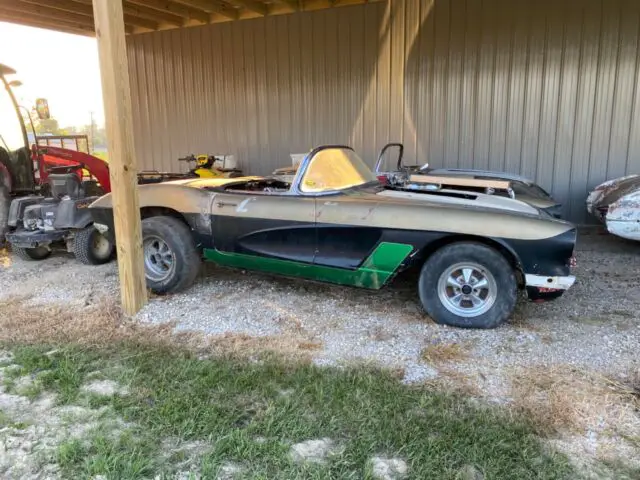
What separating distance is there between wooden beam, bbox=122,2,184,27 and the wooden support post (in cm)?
545

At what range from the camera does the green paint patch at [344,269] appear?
3.98 m

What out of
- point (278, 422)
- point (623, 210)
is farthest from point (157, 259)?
point (623, 210)

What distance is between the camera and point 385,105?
861 centimetres

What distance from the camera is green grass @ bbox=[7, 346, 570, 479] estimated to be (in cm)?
233

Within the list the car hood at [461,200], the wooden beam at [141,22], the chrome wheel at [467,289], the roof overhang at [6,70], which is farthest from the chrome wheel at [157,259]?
the wooden beam at [141,22]

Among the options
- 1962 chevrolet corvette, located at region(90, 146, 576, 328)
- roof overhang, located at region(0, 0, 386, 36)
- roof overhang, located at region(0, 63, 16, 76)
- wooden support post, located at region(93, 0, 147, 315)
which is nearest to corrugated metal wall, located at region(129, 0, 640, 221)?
roof overhang, located at region(0, 0, 386, 36)

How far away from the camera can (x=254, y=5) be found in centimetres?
886

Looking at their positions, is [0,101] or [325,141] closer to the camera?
[0,101]

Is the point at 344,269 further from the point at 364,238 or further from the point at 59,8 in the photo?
the point at 59,8

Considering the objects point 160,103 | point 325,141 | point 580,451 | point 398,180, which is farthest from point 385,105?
point 580,451

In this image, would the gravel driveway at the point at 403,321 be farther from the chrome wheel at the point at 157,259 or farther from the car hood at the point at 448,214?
the car hood at the point at 448,214

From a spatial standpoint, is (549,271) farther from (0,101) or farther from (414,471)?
(0,101)

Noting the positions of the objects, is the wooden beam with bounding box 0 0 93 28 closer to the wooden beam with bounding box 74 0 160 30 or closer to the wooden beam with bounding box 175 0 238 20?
the wooden beam with bounding box 74 0 160 30

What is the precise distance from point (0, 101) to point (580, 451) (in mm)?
7983
